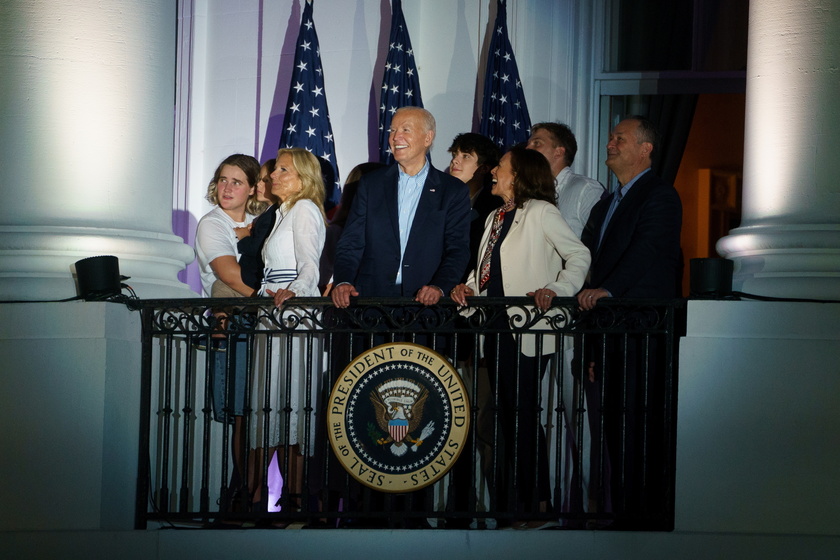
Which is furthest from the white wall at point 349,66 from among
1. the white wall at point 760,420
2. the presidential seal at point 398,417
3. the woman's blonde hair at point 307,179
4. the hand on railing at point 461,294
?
the white wall at point 760,420

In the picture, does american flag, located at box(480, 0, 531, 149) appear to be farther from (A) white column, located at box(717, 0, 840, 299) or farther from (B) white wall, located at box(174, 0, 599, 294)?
(A) white column, located at box(717, 0, 840, 299)

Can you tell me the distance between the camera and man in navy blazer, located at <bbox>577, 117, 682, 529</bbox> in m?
6.45

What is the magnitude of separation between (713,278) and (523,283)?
105cm

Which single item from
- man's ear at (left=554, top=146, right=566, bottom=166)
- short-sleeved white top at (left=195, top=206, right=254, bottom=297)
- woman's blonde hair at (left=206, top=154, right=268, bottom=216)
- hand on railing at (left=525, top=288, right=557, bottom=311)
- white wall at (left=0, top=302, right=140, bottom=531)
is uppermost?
man's ear at (left=554, top=146, right=566, bottom=166)

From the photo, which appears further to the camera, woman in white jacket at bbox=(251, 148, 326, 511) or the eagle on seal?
woman in white jacket at bbox=(251, 148, 326, 511)

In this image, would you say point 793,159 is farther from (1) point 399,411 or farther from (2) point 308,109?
(2) point 308,109

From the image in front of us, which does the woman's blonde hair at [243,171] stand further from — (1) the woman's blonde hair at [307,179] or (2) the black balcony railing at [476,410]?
(2) the black balcony railing at [476,410]

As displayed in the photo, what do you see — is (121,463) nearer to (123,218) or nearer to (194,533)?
(194,533)

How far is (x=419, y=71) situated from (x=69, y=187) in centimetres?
422

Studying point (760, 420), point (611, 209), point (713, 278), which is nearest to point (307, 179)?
point (611, 209)

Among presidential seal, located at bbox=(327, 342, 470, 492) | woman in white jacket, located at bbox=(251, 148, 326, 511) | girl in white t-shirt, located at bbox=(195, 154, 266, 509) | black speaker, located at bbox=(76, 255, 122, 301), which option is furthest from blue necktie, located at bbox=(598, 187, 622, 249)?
black speaker, located at bbox=(76, 255, 122, 301)

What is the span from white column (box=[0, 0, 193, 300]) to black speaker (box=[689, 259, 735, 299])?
2.99m

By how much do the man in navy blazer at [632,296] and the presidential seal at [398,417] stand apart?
30.9 inches

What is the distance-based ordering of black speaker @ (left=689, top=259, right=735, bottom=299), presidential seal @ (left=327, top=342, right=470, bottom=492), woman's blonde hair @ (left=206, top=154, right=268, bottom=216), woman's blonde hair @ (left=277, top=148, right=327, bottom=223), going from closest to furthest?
black speaker @ (left=689, top=259, right=735, bottom=299)
presidential seal @ (left=327, top=342, right=470, bottom=492)
woman's blonde hair @ (left=277, top=148, right=327, bottom=223)
woman's blonde hair @ (left=206, top=154, right=268, bottom=216)
